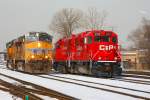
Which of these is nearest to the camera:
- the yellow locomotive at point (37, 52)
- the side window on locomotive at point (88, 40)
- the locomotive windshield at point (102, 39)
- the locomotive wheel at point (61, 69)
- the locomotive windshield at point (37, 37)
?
the locomotive windshield at point (102, 39)

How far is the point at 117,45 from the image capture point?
1056 inches

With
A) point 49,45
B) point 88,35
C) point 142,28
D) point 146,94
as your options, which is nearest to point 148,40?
point 142,28

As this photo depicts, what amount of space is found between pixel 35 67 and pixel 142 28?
5773cm

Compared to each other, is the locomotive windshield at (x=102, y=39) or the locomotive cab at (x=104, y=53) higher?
the locomotive windshield at (x=102, y=39)

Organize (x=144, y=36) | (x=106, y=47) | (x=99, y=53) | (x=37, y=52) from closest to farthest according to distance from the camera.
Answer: (x=99, y=53), (x=106, y=47), (x=37, y=52), (x=144, y=36)

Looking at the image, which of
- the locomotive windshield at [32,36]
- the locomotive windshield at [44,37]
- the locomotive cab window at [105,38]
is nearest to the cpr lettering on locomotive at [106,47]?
the locomotive cab window at [105,38]

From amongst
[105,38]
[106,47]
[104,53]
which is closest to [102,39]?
[105,38]

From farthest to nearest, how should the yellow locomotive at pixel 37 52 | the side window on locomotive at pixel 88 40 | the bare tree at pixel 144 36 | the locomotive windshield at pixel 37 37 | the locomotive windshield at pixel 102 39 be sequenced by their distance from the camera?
1. the bare tree at pixel 144 36
2. the locomotive windshield at pixel 37 37
3. the yellow locomotive at pixel 37 52
4. the side window on locomotive at pixel 88 40
5. the locomotive windshield at pixel 102 39

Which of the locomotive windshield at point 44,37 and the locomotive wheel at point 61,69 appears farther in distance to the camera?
the locomotive wheel at point 61,69

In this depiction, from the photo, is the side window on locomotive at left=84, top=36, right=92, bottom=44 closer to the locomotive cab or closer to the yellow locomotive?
the locomotive cab

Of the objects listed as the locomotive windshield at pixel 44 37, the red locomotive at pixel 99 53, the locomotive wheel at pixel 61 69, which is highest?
the locomotive windshield at pixel 44 37

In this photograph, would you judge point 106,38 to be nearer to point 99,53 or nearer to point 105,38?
point 105,38

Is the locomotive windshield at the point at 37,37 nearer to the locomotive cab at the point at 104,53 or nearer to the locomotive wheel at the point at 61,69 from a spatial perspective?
the locomotive wheel at the point at 61,69

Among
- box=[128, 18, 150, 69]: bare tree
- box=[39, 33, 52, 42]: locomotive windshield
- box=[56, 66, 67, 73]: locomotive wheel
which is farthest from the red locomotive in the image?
box=[128, 18, 150, 69]: bare tree
